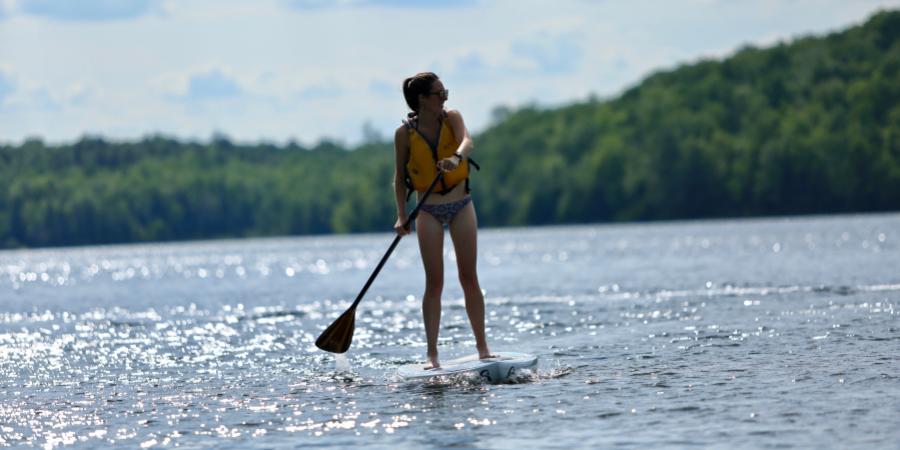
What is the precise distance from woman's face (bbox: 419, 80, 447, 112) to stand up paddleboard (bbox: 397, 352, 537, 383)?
219 cm

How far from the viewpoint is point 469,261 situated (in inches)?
492

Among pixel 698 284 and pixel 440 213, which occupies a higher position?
pixel 440 213

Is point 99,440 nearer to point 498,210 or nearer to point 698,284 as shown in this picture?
point 698,284

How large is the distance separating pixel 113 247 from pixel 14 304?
166 meters

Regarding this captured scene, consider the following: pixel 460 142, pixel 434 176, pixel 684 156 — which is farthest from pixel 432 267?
pixel 684 156

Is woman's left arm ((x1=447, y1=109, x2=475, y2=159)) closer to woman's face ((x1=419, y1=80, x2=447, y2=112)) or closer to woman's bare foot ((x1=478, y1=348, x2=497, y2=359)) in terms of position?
woman's face ((x1=419, y1=80, x2=447, y2=112))

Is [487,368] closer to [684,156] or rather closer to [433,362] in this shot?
[433,362]

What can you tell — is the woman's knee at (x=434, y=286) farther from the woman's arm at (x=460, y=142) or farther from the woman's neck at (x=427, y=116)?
the woman's neck at (x=427, y=116)

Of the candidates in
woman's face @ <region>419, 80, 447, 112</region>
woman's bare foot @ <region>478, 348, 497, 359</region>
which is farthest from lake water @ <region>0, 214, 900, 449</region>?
woman's face @ <region>419, 80, 447, 112</region>

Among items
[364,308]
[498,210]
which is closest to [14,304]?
[364,308]

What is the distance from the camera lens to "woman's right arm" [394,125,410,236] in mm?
12352

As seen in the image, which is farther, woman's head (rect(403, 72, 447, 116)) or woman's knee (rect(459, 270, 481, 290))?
woman's knee (rect(459, 270, 481, 290))

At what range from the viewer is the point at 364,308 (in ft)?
86.1

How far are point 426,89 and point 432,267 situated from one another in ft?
5.08
